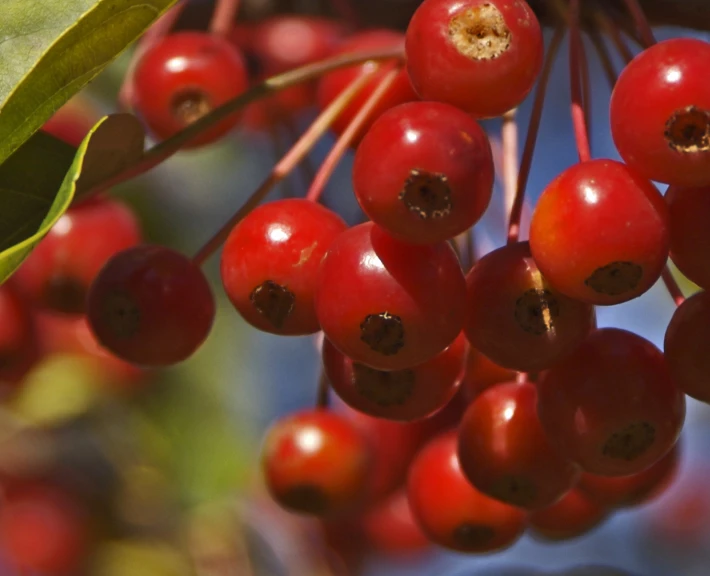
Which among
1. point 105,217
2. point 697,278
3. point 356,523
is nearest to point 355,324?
point 697,278

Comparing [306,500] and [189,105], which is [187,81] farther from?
[306,500]

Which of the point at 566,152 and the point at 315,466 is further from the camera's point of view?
the point at 566,152

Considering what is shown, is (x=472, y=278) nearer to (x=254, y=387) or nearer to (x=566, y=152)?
(x=566, y=152)

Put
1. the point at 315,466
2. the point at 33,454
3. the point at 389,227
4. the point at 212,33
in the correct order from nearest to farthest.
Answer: the point at 389,227 → the point at 315,466 → the point at 212,33 → the point at 33,454

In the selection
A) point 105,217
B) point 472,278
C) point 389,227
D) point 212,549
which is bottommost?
point 212,549

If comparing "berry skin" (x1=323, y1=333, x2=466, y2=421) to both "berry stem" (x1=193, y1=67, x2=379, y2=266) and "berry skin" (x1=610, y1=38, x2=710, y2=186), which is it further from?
"berry skin" (x1=610, y1=38, x2=710, y2=186)

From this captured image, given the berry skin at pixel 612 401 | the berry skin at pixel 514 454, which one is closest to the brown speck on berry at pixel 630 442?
the berry skin at pixel 612 401
